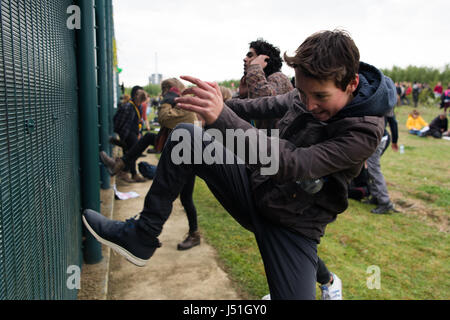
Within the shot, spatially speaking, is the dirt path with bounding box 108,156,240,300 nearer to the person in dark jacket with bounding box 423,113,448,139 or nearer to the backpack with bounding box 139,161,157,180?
the backpack with bounding box 139,161,157,180

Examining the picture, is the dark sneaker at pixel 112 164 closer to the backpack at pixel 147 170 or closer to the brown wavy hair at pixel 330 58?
the backpack at pixel 147 170

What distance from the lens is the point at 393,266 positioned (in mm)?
4367

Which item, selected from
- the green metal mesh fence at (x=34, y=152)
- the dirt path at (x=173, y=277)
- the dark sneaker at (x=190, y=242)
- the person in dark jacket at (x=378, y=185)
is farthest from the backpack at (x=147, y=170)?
the person in dark jacket at (x=378, y=185)

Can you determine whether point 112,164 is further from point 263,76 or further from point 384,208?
point 384,208

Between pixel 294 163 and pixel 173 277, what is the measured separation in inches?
Result: 105

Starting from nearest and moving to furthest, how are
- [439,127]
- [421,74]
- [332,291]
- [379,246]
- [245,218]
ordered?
[245,218]
[332,291]
[379,246]
[439,127]
[421,74]

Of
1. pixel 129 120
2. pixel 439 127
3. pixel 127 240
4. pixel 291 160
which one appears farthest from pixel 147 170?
pixel 439 127

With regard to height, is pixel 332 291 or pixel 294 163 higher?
pixel 294 163

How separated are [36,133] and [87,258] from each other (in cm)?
242

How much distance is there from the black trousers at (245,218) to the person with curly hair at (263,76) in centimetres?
91

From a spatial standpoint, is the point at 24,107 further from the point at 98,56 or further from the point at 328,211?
the point at 98,56

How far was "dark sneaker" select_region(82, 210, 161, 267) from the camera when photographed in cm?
→ 231

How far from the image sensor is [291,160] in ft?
5.57
